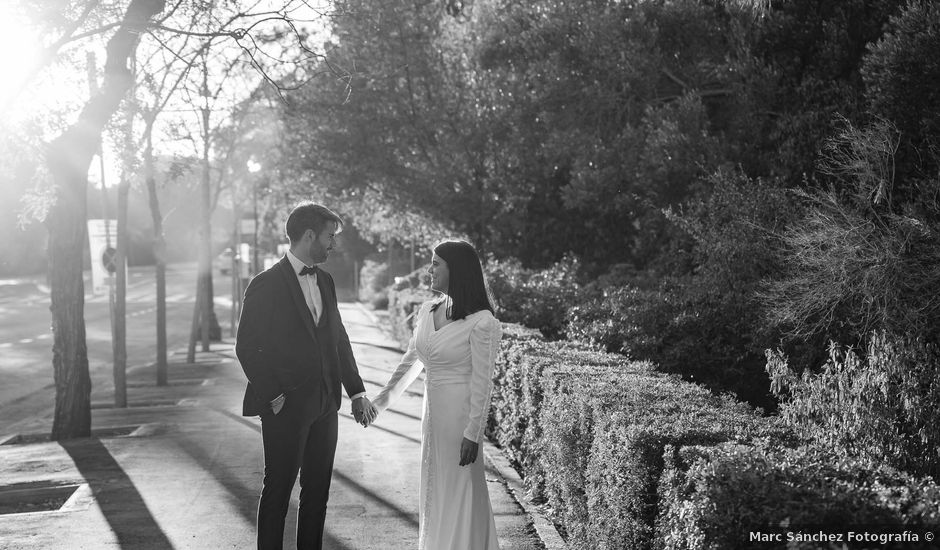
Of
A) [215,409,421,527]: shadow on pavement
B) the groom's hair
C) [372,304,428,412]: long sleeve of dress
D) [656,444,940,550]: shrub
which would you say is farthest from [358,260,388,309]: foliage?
[656,444,940,550]: shrub

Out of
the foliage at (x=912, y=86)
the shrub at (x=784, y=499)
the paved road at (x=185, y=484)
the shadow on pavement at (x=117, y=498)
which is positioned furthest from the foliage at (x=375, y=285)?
the shrub at (x=784, y=499)

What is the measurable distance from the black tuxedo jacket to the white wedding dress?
567 millimetres

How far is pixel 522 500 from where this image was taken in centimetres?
772

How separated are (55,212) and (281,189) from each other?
665 inches

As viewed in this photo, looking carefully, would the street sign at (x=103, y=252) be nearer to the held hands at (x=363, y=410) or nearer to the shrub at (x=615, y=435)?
the shrub at (x=615, y=435)

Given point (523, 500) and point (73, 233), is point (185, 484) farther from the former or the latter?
point (73, 233)

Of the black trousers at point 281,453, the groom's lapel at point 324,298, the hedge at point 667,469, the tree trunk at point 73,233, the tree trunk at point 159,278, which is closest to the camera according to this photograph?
the hedge at point 667,469

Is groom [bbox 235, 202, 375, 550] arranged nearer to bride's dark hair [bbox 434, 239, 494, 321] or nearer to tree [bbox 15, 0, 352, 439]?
bride's dark hair [bbox 434, 239, 494, 321]

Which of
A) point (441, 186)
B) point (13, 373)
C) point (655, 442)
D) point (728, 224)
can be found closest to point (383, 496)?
point (655, 442)

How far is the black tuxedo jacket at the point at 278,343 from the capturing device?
200 inches

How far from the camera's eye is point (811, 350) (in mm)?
10281

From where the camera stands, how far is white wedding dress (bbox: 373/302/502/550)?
5238mm

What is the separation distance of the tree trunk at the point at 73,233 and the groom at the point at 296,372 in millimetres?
7018

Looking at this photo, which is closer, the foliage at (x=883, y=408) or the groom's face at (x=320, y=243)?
the groom's face at (x=320, y=243)
